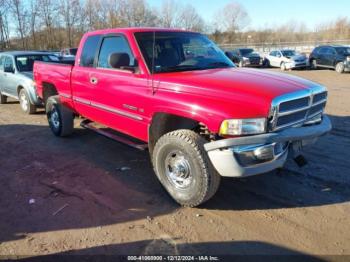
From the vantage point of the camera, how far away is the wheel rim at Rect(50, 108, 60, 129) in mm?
7298

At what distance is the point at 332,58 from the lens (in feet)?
75.3

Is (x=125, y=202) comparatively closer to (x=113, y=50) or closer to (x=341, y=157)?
(x=113, y=50)

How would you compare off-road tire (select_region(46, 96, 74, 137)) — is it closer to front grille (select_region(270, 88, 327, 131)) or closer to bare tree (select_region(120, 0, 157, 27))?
front grille (select_region(270, 88, 327, 131))

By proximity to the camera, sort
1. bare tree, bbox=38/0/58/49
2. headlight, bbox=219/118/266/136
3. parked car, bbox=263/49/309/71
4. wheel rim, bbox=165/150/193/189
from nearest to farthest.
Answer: headlight, bbox=219/118/266/136, wheel rim, bbox=165/150/193/189, parked car, bbox=263/49/309/71, bare tree, bbox=38/0/58/49

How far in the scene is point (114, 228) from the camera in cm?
391

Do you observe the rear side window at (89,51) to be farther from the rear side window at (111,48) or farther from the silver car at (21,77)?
the silver car at (21,77)

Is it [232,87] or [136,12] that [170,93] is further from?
[136,12]

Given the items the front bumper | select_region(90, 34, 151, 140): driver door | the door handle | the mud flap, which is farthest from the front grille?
the door handle

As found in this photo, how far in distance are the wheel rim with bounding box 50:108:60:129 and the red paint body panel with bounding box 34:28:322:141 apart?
105 centimetres

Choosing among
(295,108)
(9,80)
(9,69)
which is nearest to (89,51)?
(295,108)

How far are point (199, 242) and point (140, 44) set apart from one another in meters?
2.75

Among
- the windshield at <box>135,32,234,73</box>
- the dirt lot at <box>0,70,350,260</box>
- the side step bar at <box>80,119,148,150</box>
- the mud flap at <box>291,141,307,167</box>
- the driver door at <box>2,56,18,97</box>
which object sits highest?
A: the windshield at <box>135,32,234,73</box>

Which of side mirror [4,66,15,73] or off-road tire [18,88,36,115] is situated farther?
side mirror [4,66,15,73]

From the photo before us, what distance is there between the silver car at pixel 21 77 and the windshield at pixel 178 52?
5.50 metres
